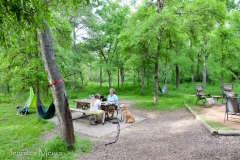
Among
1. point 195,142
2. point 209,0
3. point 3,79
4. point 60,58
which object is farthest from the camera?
point 209,0

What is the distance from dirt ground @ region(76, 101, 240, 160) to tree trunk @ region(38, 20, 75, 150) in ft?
2.08

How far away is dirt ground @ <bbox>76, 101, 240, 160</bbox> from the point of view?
341 centimetres

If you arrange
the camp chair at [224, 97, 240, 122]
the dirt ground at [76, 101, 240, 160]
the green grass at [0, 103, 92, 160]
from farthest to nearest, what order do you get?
the camp chair at [224, 97, 240, 122] → the green grass at [0, 103, 92, 160] → the dirt ground at [76, 101, 240, 160]

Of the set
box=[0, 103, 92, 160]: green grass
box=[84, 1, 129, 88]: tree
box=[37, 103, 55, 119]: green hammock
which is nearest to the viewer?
box=[0, 103, 92, 160]: green grass

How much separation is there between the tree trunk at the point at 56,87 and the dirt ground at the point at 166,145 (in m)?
0.63

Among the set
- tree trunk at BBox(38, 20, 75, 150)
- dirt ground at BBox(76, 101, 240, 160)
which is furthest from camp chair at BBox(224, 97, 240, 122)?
tree trunk at BBox(38, 20, 75, 150)

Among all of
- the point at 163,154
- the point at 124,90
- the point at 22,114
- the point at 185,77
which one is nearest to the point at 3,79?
the point at 22,114

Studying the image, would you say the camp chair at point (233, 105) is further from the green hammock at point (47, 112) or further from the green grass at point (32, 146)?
the green hammock at point (47, 112)

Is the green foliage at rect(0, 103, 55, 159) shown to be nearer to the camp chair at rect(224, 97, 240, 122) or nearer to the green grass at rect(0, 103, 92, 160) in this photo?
the green grass at rect(0, 103, 92, 160)

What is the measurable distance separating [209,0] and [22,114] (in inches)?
378

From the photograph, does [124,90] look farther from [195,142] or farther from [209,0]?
[195,142]

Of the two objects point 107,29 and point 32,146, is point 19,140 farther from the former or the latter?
point 107,29

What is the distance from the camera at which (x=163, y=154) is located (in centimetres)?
354

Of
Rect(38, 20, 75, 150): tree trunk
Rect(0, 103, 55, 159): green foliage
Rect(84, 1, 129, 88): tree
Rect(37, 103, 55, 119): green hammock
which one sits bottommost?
Rect(0, 103, 55, 159): green foliage
